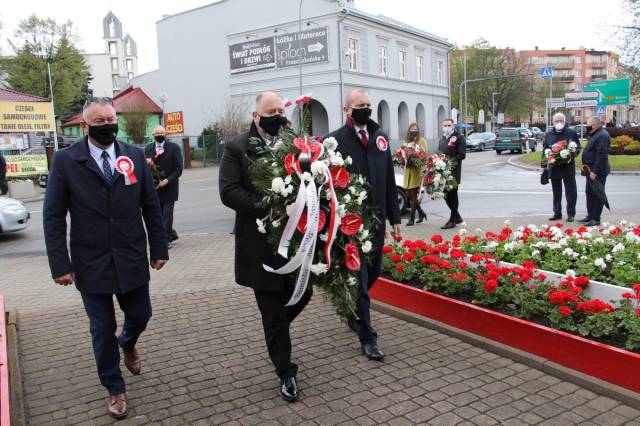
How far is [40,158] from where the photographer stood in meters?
25.5

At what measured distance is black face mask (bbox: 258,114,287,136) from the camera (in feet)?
13.3

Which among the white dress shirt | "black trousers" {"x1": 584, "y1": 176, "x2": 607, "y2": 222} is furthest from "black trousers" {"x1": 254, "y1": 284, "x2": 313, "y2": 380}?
"black trousers" {"x1": 584, "y1": 176, "x2": 607, "y2": 222}

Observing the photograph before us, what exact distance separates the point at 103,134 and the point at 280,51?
37979mm

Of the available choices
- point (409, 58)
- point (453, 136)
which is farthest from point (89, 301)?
point (409, 58)

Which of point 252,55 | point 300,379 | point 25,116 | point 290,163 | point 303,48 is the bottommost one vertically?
point 300,379

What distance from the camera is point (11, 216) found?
12.3 meters

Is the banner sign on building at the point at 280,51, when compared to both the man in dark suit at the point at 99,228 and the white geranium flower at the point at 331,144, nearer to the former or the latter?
the white geranium flower at the point at 331,144

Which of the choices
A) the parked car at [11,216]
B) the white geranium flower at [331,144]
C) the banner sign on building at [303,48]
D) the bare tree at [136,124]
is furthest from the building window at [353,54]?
the white geranium flower at [331,144]

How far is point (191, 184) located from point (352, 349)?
2210 cm

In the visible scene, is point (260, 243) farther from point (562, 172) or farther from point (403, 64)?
point (403, 64)

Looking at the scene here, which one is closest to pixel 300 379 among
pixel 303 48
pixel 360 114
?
pixel 360 114

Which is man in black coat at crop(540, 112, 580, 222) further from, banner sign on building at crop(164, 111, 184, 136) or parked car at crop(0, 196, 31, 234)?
banner sign on building at crop(164, 111, 184, 136)

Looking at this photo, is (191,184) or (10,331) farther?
(191,184)

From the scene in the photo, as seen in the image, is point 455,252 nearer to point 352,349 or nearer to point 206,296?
point 352,349
